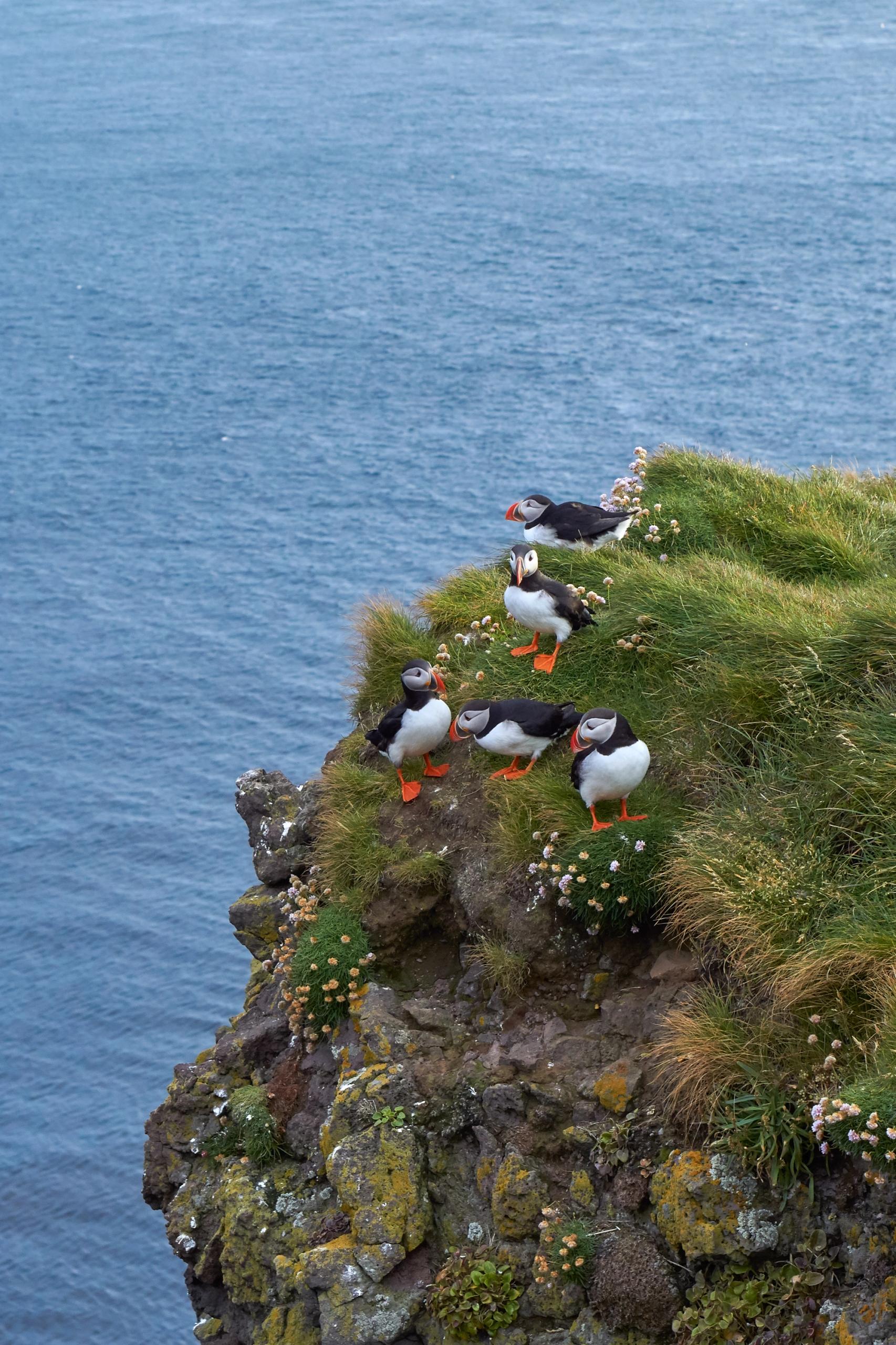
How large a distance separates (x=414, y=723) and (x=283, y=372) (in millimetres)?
37325

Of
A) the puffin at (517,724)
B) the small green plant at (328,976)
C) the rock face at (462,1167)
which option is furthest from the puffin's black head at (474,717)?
the small green plant at (328,976)

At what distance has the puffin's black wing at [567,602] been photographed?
11000 mm

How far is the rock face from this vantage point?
766cm

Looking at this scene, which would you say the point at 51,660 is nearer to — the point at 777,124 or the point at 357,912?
the point at 357,912

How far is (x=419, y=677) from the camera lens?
10.8 meters

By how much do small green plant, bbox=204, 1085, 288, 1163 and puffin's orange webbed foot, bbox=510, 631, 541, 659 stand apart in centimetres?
405

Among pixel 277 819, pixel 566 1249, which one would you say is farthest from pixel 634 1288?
pixel 277 819

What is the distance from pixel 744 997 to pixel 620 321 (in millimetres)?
40474

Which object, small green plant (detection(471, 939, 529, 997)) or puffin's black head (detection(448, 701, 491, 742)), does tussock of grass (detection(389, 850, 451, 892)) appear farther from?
puffin's black head (detection(448, 701, 491, 742))

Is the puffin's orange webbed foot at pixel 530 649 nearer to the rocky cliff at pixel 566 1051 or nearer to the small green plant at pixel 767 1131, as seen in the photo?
the rocky cliff at pixel 566 1051

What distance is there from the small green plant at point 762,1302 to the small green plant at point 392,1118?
7.60 ft

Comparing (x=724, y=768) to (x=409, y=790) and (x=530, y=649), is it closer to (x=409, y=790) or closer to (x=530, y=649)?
(x=530, y=649)

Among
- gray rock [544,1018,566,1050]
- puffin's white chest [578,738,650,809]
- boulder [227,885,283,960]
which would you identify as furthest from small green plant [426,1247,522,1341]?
boulder [227,885,283,960]

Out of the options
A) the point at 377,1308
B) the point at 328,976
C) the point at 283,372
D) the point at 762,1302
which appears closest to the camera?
the point at 762,1302
